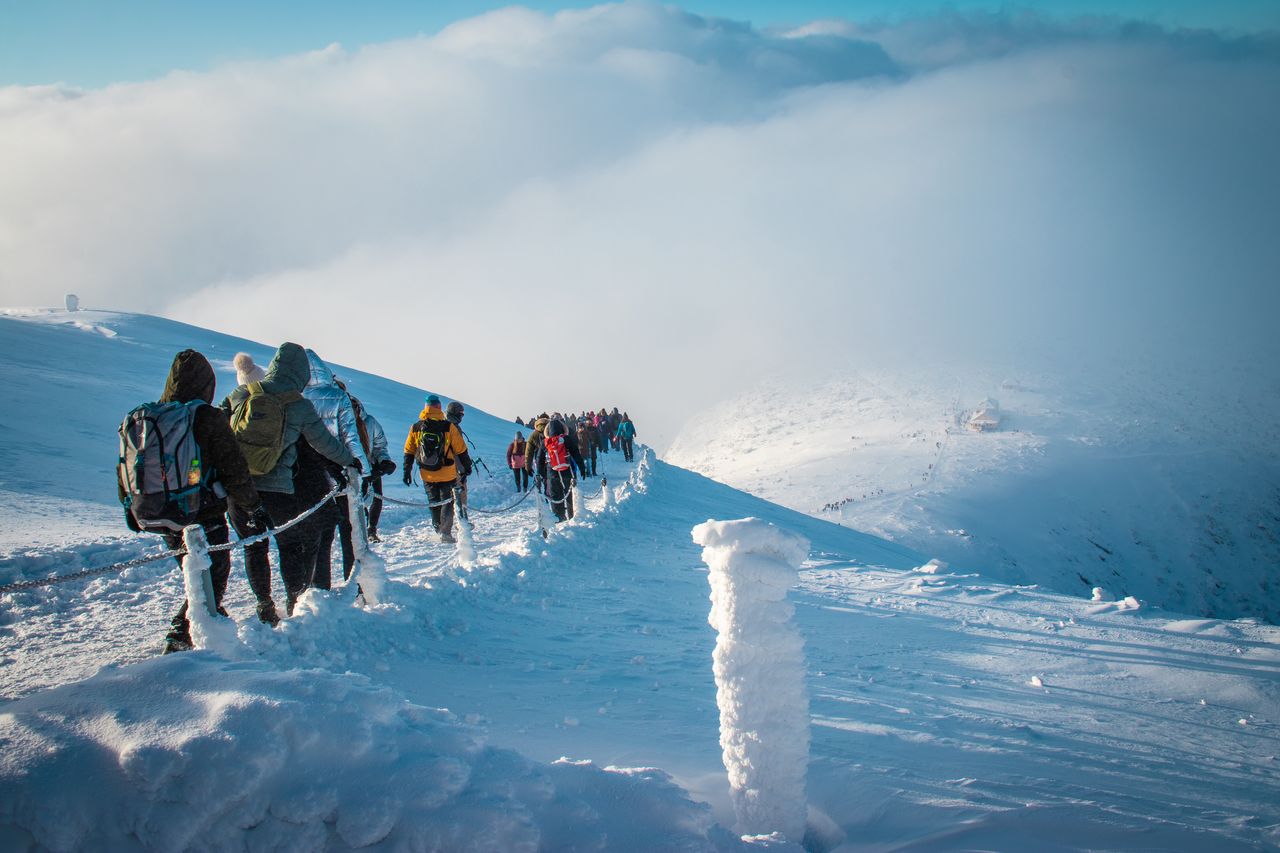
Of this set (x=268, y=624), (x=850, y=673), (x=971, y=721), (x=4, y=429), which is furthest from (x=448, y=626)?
(x=4, y=429)

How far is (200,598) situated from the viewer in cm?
376

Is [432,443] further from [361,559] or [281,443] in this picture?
[281,443]

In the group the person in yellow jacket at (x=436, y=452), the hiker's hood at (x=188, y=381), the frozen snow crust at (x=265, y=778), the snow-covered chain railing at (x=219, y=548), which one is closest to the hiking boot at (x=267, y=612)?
the snow-covered chain railing at (x=219, y=548)

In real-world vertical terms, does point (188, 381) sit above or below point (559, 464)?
above

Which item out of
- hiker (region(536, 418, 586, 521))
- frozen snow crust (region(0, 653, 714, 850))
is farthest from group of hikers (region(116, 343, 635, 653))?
hiker (region(536, 418, 586, 521))

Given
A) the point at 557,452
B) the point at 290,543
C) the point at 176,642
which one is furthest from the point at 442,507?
the point at 176,642

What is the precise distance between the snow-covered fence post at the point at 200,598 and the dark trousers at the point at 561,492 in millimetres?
8512

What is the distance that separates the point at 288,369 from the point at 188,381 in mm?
1126

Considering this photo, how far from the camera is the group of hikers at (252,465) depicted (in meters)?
3.92

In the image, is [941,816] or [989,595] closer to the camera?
[941,816]

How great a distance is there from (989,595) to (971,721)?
577cm

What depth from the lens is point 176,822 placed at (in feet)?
6.99

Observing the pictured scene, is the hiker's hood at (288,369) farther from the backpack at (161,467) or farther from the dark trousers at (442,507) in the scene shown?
the dark trousers at (442,507)

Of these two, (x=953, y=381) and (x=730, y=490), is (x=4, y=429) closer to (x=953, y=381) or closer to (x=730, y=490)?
(x=730, y=490)
